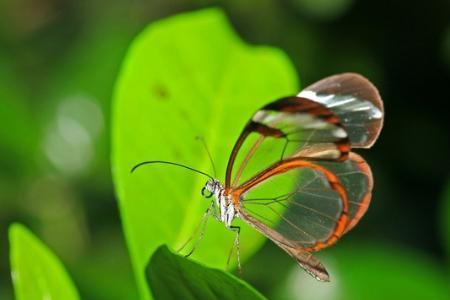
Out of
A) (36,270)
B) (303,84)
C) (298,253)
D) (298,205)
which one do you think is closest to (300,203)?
(298,205)

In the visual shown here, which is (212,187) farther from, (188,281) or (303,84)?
(303,84)

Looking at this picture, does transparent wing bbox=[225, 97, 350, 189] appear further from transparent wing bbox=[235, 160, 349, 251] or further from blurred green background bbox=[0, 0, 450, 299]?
blurred green background bbox=[0, 0, 450, 299]

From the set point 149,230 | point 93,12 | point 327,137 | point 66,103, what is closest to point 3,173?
point 66,103

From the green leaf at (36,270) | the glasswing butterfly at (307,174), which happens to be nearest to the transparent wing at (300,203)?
the glasswing butterfly at (307,174)

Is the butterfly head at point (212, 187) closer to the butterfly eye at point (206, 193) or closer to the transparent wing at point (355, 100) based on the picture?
the butterfly eye at point (206, 193)

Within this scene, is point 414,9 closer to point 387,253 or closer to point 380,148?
point 380,148

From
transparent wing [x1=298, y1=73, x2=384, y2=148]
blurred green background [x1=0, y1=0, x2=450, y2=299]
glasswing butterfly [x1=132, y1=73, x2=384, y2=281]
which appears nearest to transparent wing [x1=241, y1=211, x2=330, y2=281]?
glasswing butterfly [x1=132, y1=73, x2=384, y2=281]
